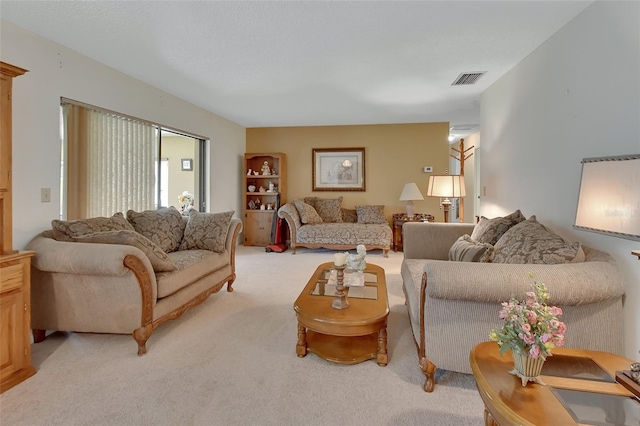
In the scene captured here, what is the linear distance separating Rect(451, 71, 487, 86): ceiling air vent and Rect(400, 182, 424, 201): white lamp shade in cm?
219

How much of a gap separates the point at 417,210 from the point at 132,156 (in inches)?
191

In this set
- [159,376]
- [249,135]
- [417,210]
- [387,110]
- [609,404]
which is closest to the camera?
[609,404]

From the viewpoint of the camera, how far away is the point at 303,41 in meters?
2.62

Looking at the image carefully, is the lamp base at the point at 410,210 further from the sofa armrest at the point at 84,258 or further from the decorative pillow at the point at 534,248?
the sofa armrest at the point at 84,258

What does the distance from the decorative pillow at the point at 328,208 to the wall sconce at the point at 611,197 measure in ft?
15.4

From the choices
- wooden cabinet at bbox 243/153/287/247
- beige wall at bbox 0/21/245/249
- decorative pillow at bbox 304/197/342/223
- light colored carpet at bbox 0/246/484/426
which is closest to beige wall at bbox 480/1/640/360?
light colored carpet at bbox 0/246/484/426

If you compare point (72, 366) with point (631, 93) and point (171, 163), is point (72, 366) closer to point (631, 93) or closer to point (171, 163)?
point (631, 93)

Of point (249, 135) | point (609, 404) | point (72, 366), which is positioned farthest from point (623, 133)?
point (249, 135)

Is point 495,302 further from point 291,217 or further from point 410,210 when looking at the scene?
point 410,210

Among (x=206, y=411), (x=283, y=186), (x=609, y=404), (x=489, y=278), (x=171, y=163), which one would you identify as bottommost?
(x=206, y=411)

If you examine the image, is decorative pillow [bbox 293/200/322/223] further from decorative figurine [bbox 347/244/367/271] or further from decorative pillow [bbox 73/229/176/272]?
decorative pillow [bbox 73/229/176/272]

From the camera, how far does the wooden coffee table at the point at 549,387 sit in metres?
0.90

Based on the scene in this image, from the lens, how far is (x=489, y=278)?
4.90ft

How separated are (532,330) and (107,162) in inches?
149
